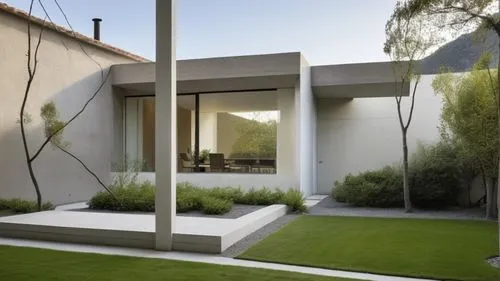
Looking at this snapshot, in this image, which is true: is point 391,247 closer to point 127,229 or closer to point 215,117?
point 127,229

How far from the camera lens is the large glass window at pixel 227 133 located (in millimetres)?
12391

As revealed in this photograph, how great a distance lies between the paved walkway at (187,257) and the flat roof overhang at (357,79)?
7342 mm

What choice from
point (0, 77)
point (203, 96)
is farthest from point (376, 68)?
point (0, 77)

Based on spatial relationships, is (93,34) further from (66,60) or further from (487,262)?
(487,262)

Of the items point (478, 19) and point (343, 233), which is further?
point (343, 233)

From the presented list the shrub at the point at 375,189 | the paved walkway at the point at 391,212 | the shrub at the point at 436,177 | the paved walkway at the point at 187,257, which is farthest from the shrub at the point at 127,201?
the shrub at the point at 436,177

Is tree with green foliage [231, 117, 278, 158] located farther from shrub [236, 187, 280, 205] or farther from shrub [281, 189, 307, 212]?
shrub [281, 189, 307, 212]

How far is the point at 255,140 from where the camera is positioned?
1250cm

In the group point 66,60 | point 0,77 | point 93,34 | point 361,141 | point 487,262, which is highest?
point 93,34

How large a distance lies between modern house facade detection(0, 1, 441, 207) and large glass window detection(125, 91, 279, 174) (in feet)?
0.09

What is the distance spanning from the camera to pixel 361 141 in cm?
1368

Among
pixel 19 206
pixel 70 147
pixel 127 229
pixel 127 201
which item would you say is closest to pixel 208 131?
pixel 70 147

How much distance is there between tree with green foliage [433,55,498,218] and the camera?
27.5ft

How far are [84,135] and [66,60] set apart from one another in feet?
6.57
